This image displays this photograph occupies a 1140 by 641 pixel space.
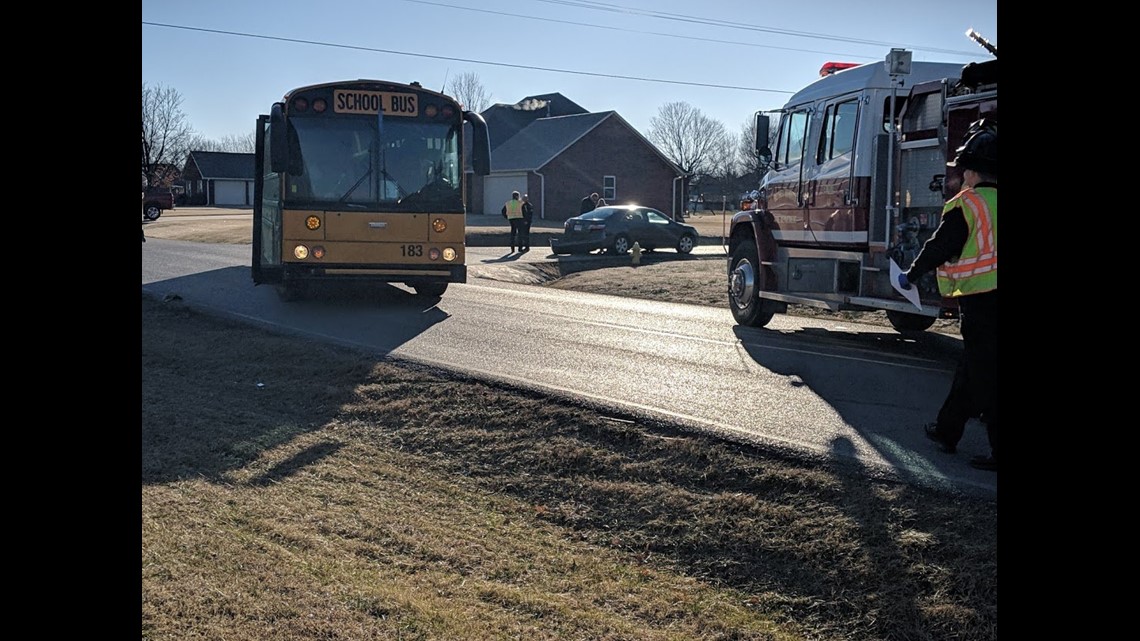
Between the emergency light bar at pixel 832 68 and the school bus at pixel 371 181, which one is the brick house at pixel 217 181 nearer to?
A: the school bus at pixel 371 181

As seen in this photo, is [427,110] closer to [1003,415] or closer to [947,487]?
[947,487]

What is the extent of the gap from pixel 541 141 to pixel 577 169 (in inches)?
132

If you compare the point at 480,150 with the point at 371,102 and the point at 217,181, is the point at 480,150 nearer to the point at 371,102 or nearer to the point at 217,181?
the point at 371,102

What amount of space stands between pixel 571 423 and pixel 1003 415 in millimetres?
6296

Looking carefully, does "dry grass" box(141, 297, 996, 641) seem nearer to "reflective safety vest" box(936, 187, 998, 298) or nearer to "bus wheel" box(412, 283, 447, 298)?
"reflective safety vest" box(936, 187, 998, 298)

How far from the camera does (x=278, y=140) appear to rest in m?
13.8

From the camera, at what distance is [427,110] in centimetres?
1466

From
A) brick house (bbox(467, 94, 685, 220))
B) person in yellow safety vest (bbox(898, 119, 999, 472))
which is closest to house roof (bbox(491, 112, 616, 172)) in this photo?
brick house (bbox(467, 94, 685, 220))

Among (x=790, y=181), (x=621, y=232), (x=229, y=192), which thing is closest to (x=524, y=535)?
(x=790, y=181)

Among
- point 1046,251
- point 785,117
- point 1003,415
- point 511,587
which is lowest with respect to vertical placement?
point 511,587

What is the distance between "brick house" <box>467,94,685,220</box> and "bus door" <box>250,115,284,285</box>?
37980 millimetres

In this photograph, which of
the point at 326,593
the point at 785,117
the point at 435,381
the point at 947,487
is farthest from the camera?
the point at 785,117
